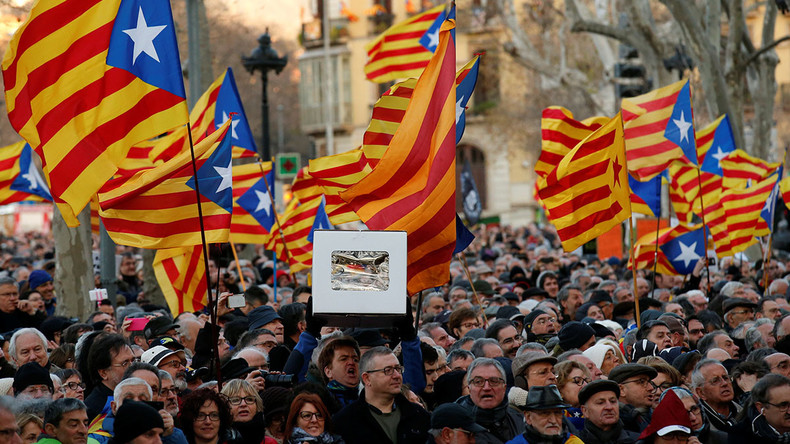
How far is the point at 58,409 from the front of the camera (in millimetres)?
6363

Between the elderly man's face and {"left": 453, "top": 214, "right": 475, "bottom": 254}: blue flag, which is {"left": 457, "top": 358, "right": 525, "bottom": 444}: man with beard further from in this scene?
{"left": 453, "top": 214, "right": 475, "bottom": 254}: blue flag

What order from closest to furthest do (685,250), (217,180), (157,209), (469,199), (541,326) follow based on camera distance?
(157,209), (217,180), (541,326), (685,250), (469,199)

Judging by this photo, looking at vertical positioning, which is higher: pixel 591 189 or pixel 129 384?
pixel 591 189

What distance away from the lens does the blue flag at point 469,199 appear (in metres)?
30.8

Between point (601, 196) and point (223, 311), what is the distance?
3540mm

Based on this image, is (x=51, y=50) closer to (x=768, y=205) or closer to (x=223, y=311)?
(x=223, y=311)

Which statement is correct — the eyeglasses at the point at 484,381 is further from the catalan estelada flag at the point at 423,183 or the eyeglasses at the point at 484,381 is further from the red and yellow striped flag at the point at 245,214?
the red and yellow striped flag at the point at 245,214

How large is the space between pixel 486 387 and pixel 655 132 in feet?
24.6

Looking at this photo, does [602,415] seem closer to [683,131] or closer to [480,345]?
[480,345]

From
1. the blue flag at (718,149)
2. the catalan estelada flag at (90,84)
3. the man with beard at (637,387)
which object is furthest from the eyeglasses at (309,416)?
the blue flag at (718,149)

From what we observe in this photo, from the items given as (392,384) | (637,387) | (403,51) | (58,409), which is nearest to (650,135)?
(403,51)

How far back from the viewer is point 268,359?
8.73 m

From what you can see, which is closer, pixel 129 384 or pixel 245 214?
pixel 129 384

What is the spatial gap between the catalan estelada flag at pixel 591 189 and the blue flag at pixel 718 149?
17.6ft
